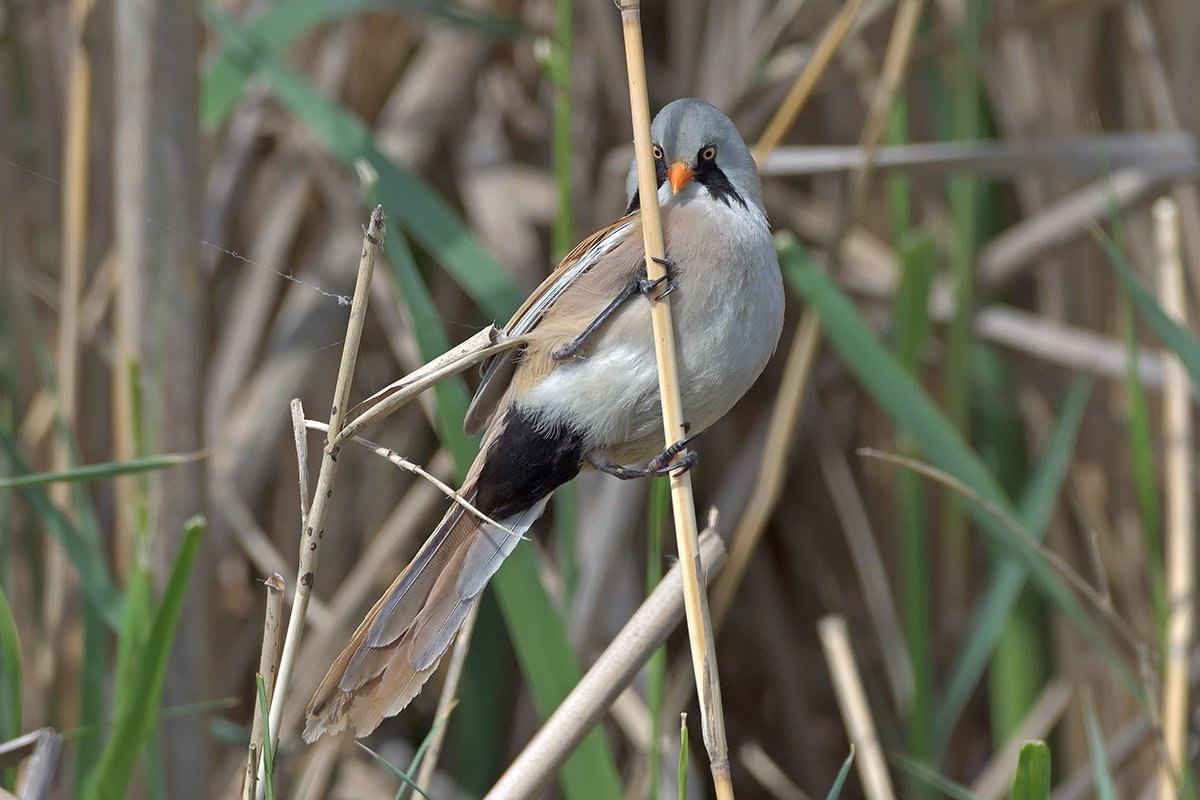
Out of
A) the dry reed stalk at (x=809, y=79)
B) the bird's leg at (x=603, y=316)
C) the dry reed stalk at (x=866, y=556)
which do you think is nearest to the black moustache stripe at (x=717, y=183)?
the bird's leg at (x=603, y=316)

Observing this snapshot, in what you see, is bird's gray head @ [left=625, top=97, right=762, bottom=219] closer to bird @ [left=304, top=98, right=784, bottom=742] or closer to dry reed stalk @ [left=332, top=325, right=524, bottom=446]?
bird @ [left=304, top=98, right=784, bottom=742]

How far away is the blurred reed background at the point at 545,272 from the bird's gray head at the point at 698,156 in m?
0.39

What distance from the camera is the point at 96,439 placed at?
6.86 ft

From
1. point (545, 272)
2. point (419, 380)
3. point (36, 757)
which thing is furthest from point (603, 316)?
point (545, 272)

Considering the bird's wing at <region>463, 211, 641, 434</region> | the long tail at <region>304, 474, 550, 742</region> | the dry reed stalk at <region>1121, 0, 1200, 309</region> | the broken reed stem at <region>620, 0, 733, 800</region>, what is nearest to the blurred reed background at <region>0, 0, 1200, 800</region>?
the dry reed stalk at <region>1121, 0, 1200, 309</region>

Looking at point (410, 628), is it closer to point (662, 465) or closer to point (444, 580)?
point (444, 580)

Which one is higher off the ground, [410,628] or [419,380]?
[419,380]

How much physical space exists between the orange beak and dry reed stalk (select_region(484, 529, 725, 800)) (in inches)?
17.8

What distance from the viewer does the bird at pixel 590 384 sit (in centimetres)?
106

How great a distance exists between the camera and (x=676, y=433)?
1.00 m

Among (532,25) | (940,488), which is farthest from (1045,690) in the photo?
(532,25)

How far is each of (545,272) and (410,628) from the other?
1348mm

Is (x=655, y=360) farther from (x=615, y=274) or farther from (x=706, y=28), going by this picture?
(x=706, y=28)

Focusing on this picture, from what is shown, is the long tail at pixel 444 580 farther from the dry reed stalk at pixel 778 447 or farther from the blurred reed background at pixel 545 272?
the dry reed stalk at pixel 778 447
